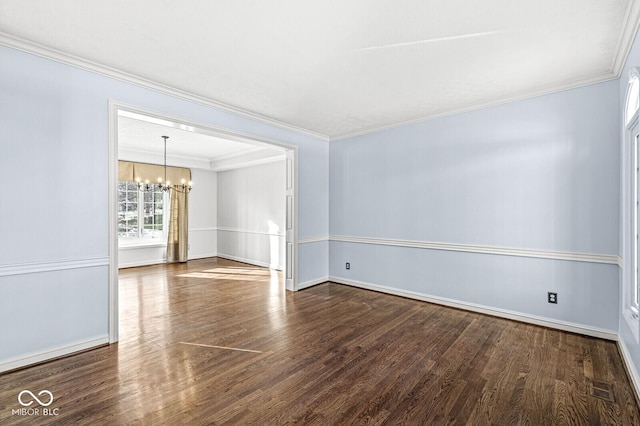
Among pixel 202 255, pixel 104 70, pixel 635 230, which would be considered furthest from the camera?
pixel 202 255

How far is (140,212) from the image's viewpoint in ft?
24.5

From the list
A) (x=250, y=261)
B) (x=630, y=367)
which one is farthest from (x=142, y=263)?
(x=630, y=367)

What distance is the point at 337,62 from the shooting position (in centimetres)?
279

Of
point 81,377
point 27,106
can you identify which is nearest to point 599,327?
point 81,377

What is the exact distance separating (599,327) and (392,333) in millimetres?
2064

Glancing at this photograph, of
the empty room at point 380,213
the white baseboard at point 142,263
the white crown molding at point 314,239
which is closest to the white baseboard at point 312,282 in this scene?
the empty room at point 380,213

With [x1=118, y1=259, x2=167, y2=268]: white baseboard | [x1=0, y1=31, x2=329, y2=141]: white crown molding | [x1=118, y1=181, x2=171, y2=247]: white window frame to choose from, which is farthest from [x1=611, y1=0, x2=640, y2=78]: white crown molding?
[x1=118, y1=259, x2=167, y2=268]: white baseboard

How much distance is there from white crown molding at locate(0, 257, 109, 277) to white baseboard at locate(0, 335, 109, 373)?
679 millimetres

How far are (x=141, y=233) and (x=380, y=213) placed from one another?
5952mm

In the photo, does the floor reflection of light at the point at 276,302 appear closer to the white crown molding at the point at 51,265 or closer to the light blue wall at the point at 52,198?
the light blue wall at the point at 52,198

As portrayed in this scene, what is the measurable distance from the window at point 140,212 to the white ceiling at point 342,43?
495 centimetres

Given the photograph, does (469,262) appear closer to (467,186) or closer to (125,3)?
(467,186)

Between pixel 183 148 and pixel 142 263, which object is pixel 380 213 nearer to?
pixel 183 148

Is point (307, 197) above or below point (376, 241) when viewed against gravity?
above
